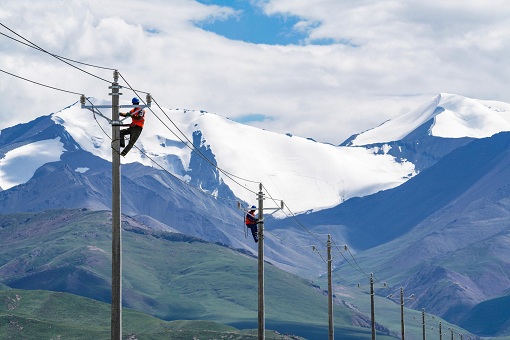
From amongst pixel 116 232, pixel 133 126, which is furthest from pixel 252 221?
pixel 116 232

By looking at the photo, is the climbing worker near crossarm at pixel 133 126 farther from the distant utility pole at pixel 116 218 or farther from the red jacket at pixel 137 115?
the distant utility pole at pixel 116 218

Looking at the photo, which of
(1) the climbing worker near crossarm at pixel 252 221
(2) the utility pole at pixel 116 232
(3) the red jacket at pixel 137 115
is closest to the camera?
(2) the utility pole at pixel 116 232

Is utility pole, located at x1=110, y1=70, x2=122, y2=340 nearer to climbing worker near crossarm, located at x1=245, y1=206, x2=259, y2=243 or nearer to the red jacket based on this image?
the red jacket

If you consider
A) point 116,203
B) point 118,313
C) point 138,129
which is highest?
point 138,129

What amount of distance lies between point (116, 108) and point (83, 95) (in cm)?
109

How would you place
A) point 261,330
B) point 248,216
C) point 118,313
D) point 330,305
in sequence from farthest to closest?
point 330,305 < point 248,216 < point 261,330 < point 118,313

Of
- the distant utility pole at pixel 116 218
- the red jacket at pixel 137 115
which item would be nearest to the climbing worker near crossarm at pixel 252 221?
the red jacket at pixel 137 115

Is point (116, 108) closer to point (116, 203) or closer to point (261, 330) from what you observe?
point (116, 203)

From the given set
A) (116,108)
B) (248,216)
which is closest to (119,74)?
(116,108)

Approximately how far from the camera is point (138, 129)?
3247 centimetres

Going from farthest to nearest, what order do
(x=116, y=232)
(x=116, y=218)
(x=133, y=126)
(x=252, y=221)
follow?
(x=252, y=221)
(x=133, y=126)
(x=116, y=218)
(x=116, y=232)

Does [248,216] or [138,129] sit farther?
[248,216]

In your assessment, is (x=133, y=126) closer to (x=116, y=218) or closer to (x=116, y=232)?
(x=116, y=218)

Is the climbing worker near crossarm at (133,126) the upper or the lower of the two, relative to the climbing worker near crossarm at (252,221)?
lower
